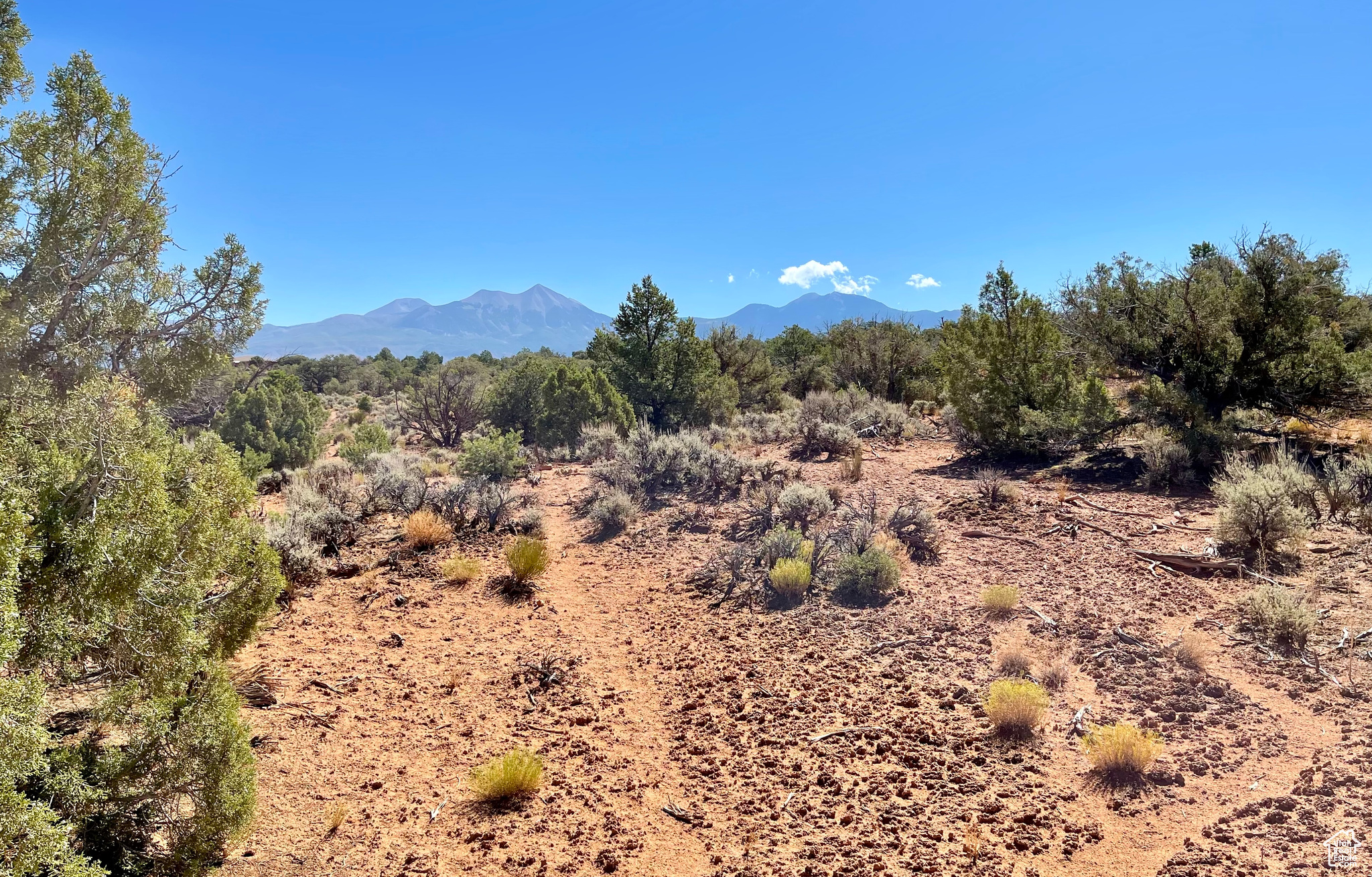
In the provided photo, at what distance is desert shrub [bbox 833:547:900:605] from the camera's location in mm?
6438

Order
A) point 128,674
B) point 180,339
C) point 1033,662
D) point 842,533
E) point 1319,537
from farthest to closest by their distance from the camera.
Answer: point 842,533
point 1319,537
point 1033,662
point 180,339
point 128,674

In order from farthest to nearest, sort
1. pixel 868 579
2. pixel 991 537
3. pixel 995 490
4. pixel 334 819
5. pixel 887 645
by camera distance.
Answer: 1. pixel 995 490
2. pixel 991 537
3. pixel 868 579
4. pixel 887 645
5. pixel 334 819

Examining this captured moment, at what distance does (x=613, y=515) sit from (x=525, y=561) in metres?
2.62

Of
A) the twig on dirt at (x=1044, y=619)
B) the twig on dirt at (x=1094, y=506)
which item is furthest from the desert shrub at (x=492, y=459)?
the twig on dirt at (x=1094, y=506)

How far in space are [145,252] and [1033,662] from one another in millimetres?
6996

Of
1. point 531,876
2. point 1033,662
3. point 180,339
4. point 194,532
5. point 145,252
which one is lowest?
point 531,876

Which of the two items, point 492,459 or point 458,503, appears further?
point 492,459

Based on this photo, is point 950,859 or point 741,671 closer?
point 950,859

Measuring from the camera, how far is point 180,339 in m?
4.56

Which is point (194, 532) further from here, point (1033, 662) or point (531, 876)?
point (1033, 662)

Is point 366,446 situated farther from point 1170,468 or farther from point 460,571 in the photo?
point 1170,468

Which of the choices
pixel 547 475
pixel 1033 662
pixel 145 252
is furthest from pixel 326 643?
pixel 547 475

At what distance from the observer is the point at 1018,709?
13.5ft

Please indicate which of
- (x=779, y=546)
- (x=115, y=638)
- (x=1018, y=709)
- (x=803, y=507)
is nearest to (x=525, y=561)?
(x=779, y=546)
